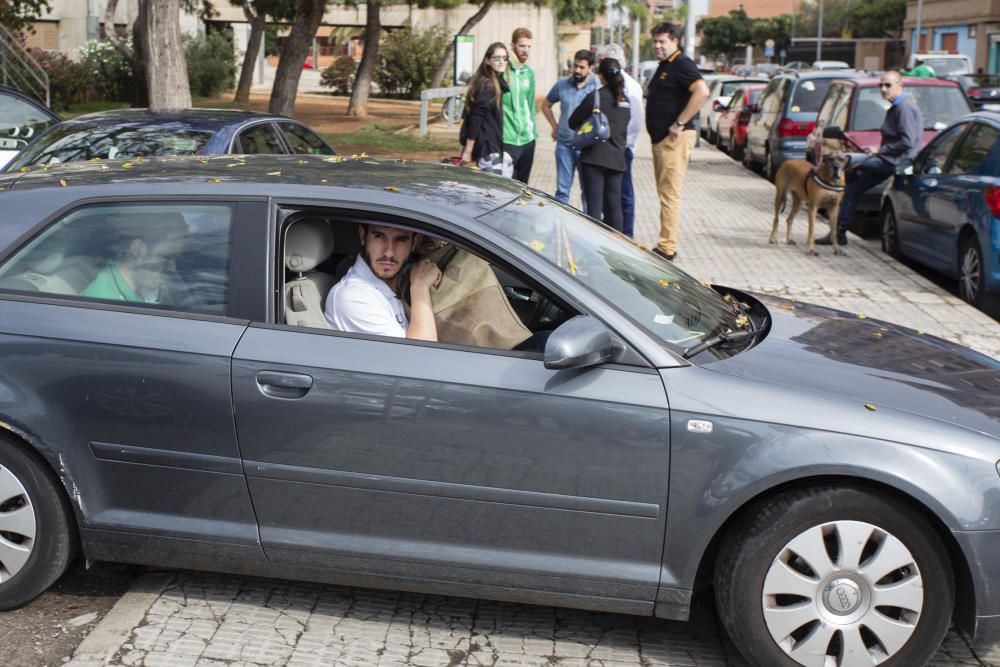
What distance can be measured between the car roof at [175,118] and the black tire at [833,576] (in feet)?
19.6

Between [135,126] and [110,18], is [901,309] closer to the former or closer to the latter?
[135,126]

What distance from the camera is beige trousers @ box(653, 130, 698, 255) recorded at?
10617 mm

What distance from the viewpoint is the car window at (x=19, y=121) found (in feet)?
35.9

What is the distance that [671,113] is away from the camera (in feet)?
34.6

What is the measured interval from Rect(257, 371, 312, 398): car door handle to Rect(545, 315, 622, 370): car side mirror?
0.78m

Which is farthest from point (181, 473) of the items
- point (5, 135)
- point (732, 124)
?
point (732, 124)

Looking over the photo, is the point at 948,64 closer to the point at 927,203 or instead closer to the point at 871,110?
the point at 871,110

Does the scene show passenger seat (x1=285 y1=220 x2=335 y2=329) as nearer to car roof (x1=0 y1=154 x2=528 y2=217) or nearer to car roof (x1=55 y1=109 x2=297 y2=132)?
car roof (x1=0 y1=154 x2=528 y2=217)

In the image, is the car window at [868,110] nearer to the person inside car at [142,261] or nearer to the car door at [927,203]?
the car door at [927,203]

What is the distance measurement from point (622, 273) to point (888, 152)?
8.55m

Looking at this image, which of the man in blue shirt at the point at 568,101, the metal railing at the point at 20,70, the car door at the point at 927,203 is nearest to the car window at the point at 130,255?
the man in blue shirt at the point at 568,101

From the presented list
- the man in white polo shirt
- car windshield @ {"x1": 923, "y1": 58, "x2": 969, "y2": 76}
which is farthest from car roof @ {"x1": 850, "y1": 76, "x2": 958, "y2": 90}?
car windshield @ {"x1": 923, "y1": 58, "x2": 969, "y2": 76}

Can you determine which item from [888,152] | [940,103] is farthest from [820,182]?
[940,103]

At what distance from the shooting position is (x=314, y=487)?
3.89 meters
